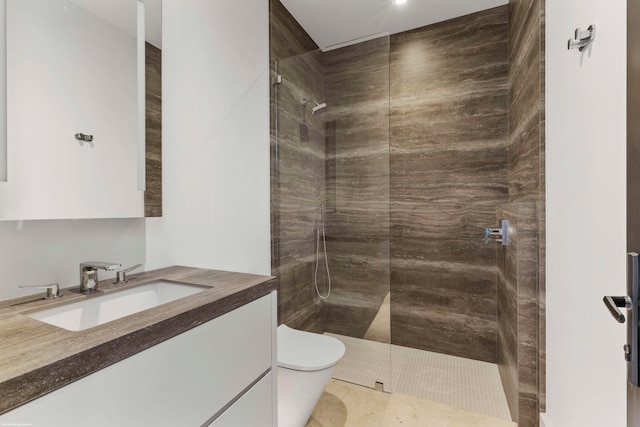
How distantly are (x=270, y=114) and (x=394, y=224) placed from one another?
134cm

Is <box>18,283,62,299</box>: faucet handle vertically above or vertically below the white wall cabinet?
below

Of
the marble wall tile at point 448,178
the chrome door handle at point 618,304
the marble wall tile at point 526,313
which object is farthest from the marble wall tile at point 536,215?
the chrome door handle at point 618,304

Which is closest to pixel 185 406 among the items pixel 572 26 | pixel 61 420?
pixel 61 420

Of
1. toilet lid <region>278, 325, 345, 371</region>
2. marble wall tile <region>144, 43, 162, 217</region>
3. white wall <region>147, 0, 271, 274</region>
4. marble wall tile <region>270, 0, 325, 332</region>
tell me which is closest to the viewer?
marble wall tile <region>144, 43, 162, 217</region>

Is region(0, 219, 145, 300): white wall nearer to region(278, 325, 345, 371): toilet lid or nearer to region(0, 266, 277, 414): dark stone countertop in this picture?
region(0, 266, 277, 414): dark stone countertop

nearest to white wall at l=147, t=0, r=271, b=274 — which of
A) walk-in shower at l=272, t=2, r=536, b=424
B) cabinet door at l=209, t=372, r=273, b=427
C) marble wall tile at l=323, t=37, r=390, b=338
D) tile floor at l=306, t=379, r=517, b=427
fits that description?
walk-in shower at l=272, t=2, r=536, b=424

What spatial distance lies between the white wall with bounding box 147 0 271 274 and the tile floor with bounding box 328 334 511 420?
950 millimetres

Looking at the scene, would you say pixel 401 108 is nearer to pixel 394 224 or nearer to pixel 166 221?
pixel 394 224

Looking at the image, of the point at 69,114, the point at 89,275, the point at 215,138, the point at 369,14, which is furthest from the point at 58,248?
the point at 369,14

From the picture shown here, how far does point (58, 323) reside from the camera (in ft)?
3.01

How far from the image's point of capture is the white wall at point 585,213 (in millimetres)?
865

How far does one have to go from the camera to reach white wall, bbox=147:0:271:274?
1449 millimetres

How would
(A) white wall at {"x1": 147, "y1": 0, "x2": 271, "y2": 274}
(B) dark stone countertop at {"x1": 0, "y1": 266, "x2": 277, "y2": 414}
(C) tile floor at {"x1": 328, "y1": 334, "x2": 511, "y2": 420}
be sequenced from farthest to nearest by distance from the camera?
(C) tile floor at {"x1": 328, "y1": 334, "x2": 511, "y2": 420} < (A) white wall at {"x1": 147, "y1": 0, "x2": 271, "y2": 274} < (B) dark stone countertop at {"x1": 0, "y1": 266, "x2": 277, "y2": 414}

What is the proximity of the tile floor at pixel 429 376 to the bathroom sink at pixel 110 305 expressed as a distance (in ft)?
4.59
